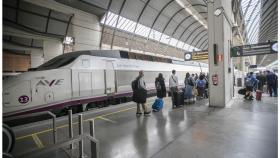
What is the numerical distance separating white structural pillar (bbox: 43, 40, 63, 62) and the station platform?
36.0 ft

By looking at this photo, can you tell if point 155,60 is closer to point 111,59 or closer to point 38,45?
point 111,59

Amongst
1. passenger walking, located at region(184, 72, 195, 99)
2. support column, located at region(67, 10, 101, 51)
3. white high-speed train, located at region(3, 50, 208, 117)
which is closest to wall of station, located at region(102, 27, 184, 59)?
support column, located at region(67, 10, 101, 51)

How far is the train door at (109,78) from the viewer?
9.17 m

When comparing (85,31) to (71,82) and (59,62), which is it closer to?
(59,62)

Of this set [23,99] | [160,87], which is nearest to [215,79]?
[160,87]

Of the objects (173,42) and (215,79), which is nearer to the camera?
(215,79)

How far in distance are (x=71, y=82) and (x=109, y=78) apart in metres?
2.10

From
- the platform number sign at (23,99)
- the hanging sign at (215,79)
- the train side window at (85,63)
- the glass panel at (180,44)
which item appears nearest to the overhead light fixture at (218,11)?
the hanging sign at (215,79)

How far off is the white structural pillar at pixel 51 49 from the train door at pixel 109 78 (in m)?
8.80

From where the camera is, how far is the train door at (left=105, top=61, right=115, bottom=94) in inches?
361

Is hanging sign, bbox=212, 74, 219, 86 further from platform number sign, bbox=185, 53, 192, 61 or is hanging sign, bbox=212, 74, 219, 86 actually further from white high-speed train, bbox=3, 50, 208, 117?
platform number sign, bbox=185, 53, 192, 61

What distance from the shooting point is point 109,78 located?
366 inches

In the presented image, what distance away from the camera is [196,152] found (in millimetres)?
3682

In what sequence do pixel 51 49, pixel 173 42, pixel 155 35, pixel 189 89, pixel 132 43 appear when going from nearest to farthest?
pixel 189 89 → pixel 51 49 → pixel 132 43 → pixel 155 35 → pixel 173 42
